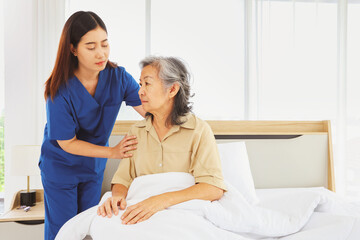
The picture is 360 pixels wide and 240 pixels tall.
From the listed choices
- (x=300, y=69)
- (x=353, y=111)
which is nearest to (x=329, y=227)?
(x=300, y=69)

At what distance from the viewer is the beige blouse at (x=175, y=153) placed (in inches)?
53.7

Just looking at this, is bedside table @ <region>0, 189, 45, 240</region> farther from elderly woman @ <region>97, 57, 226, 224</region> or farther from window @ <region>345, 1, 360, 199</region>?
window @ <region>345, 1, 360, 199</region>

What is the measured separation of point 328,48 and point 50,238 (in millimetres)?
2557

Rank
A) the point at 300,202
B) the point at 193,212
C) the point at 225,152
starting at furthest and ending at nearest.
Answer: the point at 225,152, the point at 300,202, the point at 193,212

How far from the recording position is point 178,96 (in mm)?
1466

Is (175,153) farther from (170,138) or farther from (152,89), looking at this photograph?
(152,89)

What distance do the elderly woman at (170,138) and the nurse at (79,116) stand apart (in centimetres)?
9

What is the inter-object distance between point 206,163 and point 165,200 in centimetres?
25

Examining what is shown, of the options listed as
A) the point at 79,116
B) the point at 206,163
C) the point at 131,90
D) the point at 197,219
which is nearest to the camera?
the point at 197,219

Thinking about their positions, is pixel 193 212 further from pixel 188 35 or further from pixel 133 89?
pixel 188 35

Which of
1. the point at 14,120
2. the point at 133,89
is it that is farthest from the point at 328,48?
the point at 14,120

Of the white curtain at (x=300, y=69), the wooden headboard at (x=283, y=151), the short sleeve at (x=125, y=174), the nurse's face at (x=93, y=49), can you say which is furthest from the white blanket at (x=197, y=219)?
the white curtain at (x=300, y=69)

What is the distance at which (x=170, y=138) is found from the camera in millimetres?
1437

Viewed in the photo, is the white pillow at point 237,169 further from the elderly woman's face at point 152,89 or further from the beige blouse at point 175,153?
the elderly woman's face at point 152,89
